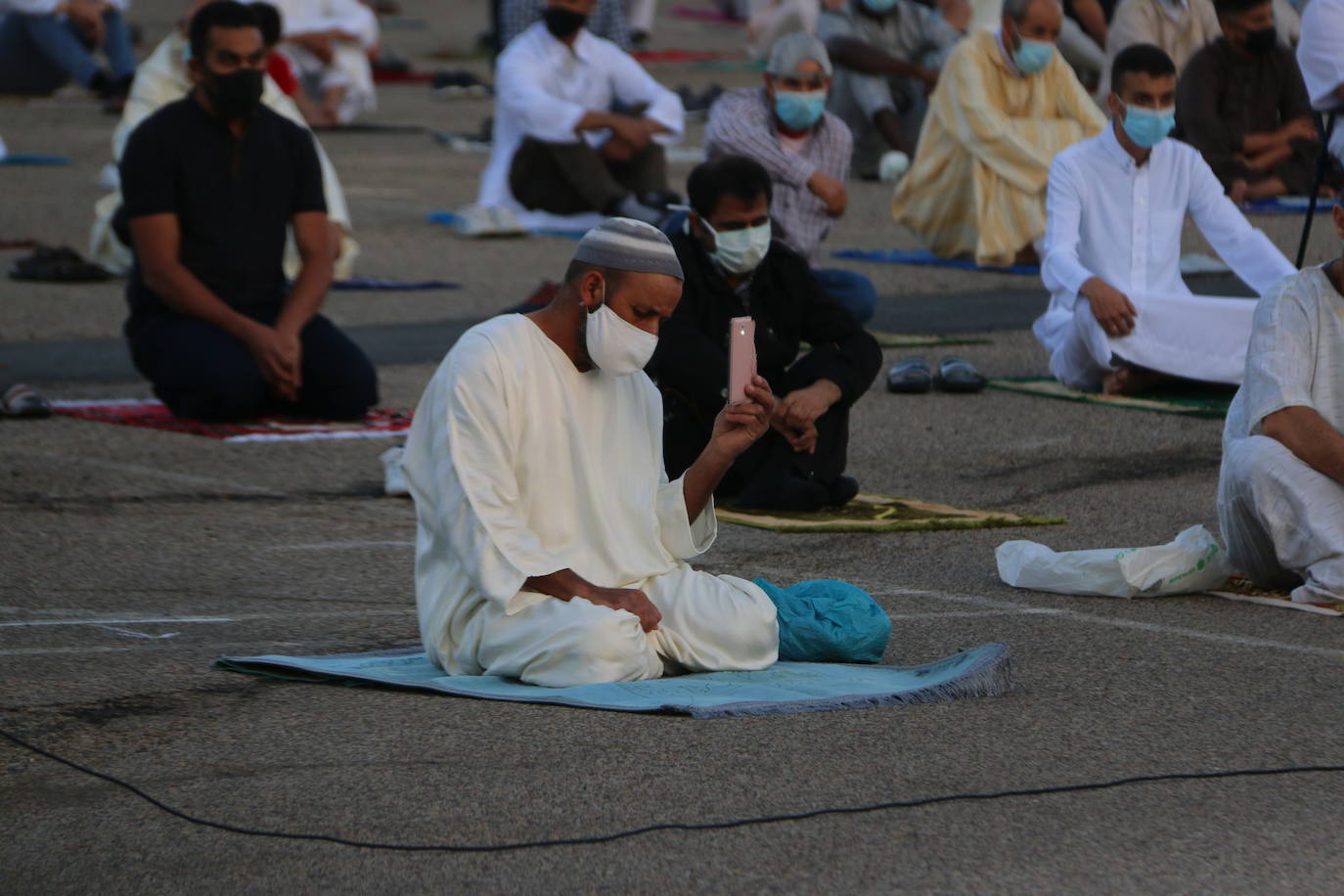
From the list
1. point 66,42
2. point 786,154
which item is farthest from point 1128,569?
point 66,42

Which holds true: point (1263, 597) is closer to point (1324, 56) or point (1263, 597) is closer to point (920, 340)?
point (1324, 56)

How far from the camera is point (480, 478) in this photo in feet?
12.6

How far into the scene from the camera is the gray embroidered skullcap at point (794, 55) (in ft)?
28.8

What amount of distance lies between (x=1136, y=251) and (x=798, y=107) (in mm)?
1698

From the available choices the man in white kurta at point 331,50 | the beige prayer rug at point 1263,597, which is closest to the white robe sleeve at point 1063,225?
the beige prayer rug at point 1263,597

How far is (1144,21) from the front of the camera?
12.2 meters

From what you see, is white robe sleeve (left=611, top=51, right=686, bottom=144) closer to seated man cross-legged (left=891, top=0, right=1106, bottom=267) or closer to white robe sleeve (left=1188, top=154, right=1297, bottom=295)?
seated man cross-legged (left=891, top=0, right=1106, bottom=267)

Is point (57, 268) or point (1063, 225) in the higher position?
point (1063, 225)

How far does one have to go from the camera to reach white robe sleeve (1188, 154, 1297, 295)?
24.1ft

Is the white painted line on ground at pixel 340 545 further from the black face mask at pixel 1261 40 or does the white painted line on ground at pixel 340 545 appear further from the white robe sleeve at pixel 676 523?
the black face mask at pixel 1261 40

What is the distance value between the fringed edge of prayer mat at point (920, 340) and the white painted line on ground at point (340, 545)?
12.0 ft

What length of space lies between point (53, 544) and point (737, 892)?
9.87 feet

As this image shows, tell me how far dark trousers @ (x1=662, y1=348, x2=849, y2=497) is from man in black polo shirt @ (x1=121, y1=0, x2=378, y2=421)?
5.42ft

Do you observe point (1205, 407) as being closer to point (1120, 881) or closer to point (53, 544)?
point (53, 544)
